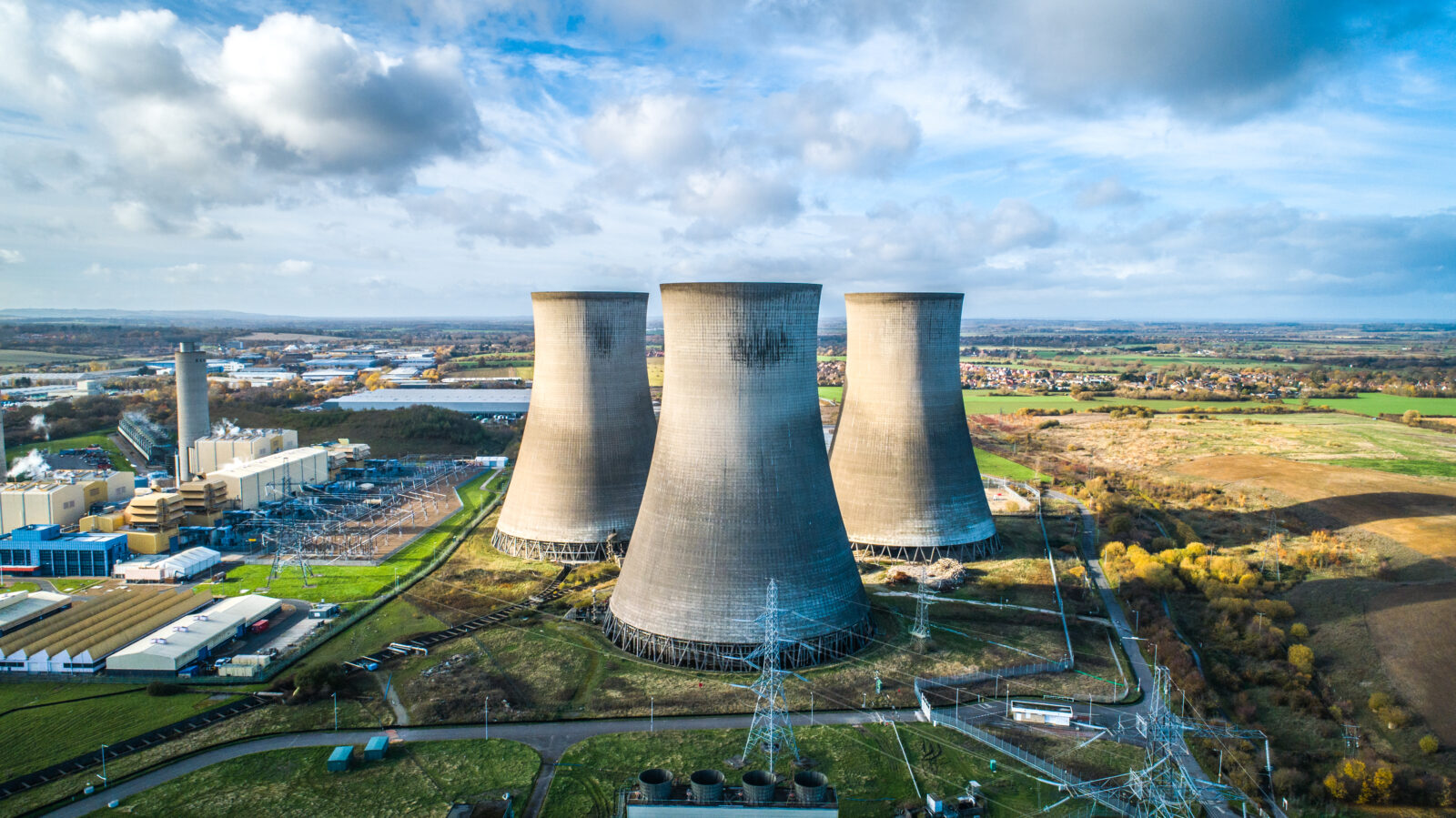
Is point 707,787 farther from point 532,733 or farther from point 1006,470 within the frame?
point 1006,470

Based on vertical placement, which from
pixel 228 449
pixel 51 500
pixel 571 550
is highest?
pixel 228 449

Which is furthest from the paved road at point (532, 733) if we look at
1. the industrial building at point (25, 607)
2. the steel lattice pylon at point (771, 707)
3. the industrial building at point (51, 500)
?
the industrial building at point (51, 500)

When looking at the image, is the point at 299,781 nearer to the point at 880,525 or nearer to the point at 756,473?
the point at 756,473

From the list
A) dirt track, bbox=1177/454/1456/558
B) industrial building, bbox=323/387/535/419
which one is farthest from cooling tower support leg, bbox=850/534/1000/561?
industrial building, bbox=323/387/535/419

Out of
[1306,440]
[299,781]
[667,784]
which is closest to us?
[667,784]

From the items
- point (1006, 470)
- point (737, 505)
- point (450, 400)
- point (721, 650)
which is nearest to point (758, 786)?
point (721, 650)

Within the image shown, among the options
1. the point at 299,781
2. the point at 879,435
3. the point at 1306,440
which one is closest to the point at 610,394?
the point at 879,435
